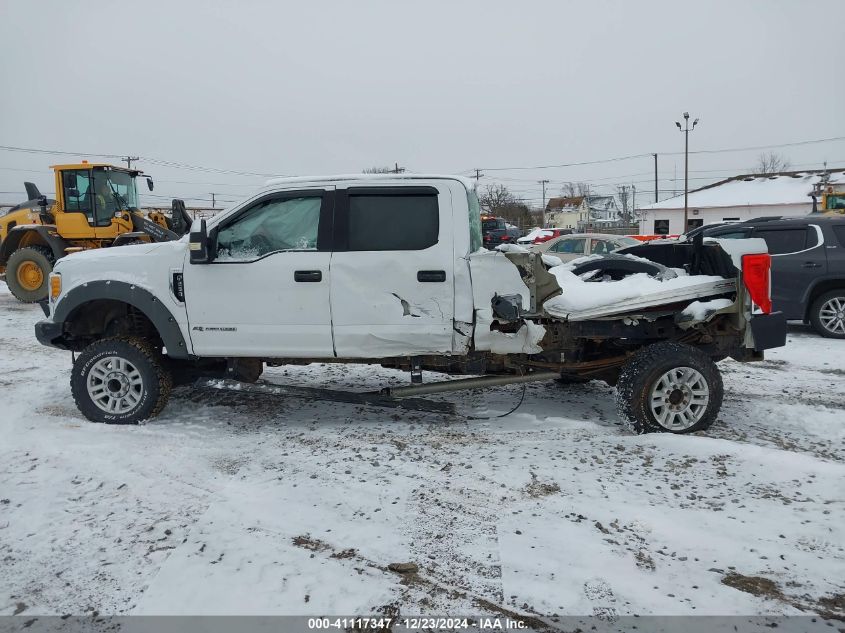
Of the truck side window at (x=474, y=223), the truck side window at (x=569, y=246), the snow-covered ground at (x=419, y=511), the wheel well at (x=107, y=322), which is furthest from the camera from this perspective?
the truck side window at (x=569, y=246)

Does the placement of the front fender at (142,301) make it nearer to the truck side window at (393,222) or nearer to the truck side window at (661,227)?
the truck side window at (393,222)

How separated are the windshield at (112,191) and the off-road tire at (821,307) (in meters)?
13.1

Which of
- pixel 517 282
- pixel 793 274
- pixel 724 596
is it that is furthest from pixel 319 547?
pixel 793 274

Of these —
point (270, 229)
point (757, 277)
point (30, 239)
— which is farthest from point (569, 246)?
point (30, 239)

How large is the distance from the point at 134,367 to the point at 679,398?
4.51m

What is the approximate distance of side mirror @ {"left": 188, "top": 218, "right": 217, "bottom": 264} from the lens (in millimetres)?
4848

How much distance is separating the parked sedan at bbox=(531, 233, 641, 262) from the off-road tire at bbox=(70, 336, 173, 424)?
9.73 metres

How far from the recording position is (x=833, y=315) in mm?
8680

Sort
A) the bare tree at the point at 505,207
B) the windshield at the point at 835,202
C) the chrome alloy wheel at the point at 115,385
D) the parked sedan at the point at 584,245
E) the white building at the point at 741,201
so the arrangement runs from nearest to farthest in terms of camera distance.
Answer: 1. the chrome alloy wheel at the point at 115,385
2. the parked sedan at the point at 584,245
3. the windshield at the point at 835,202
4. the white building at the point at 741,201
5. the bare tree at the point at 505,207

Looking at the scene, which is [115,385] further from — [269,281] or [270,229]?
[270,229]

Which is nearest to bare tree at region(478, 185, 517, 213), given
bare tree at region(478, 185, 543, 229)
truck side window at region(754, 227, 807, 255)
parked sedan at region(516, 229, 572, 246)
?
bare tree at region(478, 185, 543, 229)

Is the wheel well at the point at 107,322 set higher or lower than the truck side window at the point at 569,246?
lower

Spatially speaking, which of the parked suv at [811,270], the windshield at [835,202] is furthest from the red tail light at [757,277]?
the windshield at [835,202]

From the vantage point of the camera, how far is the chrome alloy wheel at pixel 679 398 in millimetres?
4832
